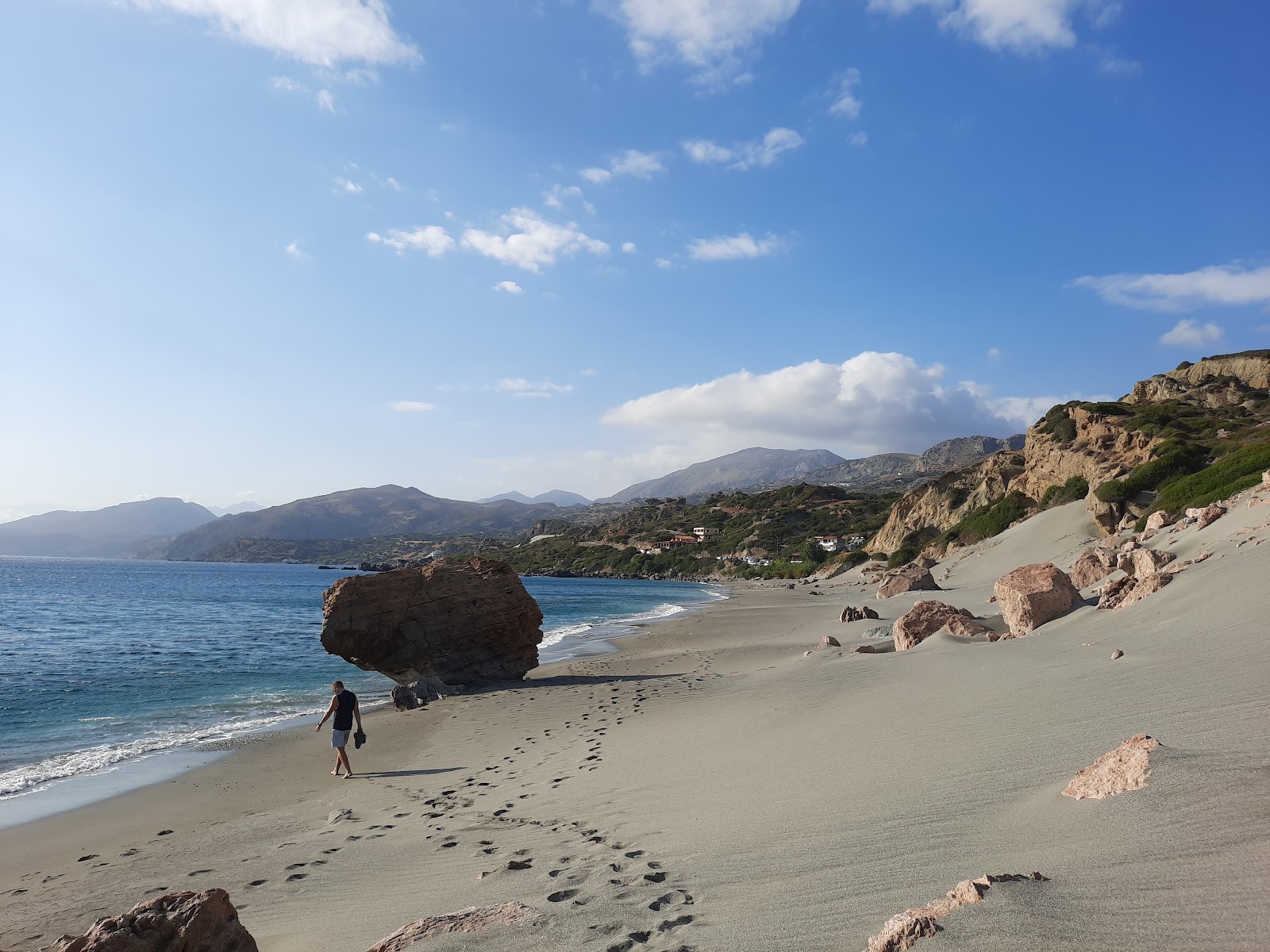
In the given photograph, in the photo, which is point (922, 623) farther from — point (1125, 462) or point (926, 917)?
point (1125, 462)

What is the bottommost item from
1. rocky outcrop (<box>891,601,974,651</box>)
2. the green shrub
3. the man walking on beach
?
the man walking on beach

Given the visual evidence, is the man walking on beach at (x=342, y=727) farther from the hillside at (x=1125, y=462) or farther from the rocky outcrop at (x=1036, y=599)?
the hillside at (x=1125, y=462)

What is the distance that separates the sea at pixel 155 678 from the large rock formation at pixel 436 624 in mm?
1449

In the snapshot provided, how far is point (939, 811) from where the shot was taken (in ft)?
16.1

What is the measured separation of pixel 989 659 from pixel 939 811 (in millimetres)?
6214

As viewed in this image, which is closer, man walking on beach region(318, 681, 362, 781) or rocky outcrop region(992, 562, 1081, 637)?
man walking on beach region(318, 681, 362, 781)

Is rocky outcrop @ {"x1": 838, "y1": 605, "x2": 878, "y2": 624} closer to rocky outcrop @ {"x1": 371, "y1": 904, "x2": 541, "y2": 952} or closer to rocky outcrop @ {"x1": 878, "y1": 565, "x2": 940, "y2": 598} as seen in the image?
rocky outcrop @ {"x1": 878, "y1": 565, "x2": 940, "y2": 598}

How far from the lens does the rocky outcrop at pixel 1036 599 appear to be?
12.2 meters

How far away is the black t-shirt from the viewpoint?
36.9 feet

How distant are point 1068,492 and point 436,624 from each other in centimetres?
3822

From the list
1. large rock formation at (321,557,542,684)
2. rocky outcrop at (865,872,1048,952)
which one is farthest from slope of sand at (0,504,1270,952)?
large rock formation at (321,557,542,684)

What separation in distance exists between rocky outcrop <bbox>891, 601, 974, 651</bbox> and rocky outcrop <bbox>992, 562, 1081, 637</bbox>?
1.21 m

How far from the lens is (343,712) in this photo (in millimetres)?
11250

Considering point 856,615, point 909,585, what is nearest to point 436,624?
point 856,615
